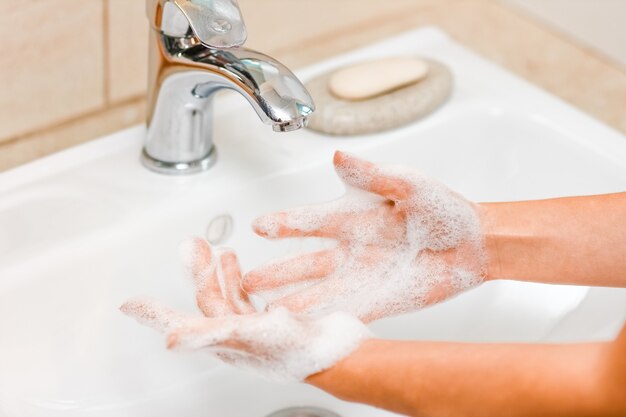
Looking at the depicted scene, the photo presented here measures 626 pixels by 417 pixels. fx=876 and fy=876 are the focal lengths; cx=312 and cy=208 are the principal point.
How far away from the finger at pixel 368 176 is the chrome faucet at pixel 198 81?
0.04 m

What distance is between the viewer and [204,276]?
0.61 m

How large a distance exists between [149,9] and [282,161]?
0.18 metres

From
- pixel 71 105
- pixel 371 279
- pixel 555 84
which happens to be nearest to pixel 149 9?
A: pixel 71 105

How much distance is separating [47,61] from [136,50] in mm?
88

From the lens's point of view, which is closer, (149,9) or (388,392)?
(388,392)

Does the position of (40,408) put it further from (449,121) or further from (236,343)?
(449,121)

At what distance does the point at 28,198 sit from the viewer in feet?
2.29

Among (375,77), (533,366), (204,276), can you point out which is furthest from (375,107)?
(533,366)

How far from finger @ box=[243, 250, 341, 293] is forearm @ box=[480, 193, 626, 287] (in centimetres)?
12

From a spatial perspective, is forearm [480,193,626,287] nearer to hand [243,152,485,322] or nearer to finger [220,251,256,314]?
hand [243,152,485,322]

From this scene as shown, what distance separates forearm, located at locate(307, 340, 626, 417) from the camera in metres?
0.46

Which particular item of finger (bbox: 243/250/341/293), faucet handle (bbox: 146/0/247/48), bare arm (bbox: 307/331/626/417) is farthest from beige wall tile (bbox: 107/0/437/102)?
bare arm (bbox: 307/331/626/417)

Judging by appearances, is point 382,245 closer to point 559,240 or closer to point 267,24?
point 559,240

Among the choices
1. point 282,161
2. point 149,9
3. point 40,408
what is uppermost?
point 149,9
